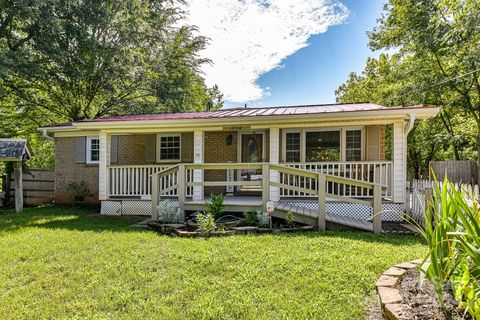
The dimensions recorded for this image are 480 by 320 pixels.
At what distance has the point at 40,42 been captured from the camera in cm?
1300

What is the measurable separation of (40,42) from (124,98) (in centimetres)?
524

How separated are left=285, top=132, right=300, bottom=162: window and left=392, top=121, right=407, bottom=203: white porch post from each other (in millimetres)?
2846

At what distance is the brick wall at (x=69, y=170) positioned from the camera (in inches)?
429

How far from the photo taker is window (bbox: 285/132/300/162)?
914 cm

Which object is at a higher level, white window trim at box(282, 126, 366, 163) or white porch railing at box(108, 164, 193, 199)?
white window trim at box(282, 126, 366, 163)

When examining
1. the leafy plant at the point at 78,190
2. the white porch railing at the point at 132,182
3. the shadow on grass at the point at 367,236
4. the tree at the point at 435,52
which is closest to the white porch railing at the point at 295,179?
the white porch railing at the point at 132,182

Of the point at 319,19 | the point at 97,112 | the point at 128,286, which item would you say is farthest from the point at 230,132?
the point at 97,112

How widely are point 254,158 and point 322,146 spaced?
2399mm

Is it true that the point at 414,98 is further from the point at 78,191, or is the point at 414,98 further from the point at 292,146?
the point at 78,191

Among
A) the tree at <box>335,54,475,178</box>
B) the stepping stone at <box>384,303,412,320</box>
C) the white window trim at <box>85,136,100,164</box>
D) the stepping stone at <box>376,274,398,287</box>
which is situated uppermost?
the tree at <box>335,54,475,178</box>

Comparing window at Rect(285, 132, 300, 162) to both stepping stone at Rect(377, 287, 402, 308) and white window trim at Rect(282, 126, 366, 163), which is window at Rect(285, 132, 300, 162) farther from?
stepping stone at Rect(377, 287, 402, 308)

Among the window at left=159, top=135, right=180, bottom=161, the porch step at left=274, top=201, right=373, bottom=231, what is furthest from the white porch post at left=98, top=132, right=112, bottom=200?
the porch step at left=274, top=201, right=373, bottom=231

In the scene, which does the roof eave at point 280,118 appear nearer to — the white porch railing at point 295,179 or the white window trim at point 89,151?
the white porch railing at point 295,179

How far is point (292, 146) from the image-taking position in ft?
30.2
